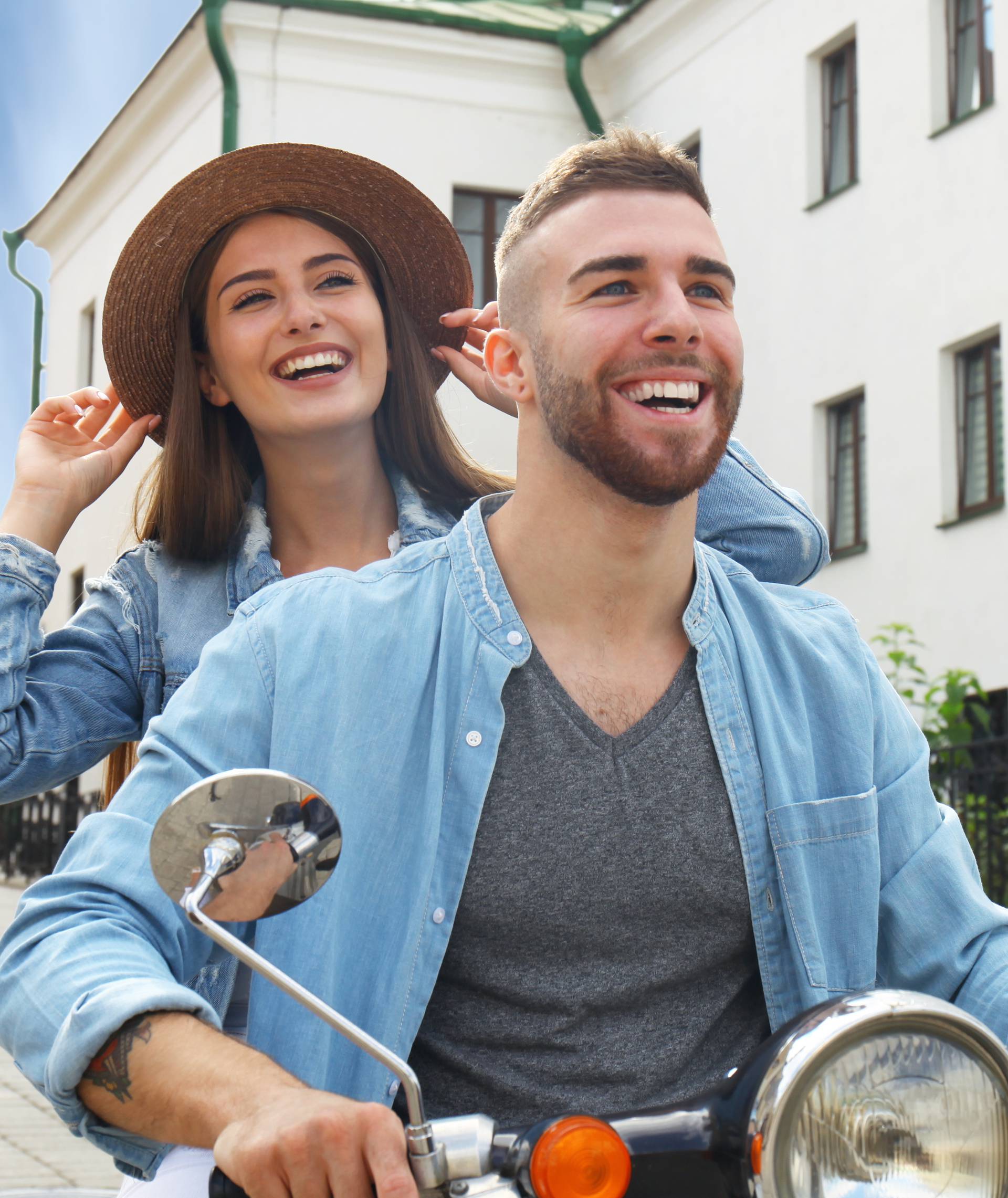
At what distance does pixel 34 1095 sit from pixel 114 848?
772cm

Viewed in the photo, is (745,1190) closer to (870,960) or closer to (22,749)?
(870,960)

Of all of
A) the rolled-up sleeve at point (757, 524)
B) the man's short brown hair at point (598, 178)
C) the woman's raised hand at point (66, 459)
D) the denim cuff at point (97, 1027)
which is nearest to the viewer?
the denim cuff at point (97, 1027)

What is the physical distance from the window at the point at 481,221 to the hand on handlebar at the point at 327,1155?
19616mm

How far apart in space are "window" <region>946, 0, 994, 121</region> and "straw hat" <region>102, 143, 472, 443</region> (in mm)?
12982

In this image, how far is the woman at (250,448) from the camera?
3.56 metres

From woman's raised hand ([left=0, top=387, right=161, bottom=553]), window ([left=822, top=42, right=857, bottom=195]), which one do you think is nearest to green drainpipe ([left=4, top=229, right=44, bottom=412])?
window ([left=822, top=42, right=857, bottom=195])

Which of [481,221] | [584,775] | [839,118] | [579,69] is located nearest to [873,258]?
[839,118]

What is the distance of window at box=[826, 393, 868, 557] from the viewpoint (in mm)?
17500

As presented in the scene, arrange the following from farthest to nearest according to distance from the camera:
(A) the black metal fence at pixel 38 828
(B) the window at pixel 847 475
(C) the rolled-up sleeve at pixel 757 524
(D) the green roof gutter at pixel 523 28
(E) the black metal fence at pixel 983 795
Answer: (A) the black metal fence at pixel 38 828 < (D) the green roof gutter at pixel 523 28 < (B) the window at pixel 847 475 < (E) the black metal fence at pixel 983 795 < (C) the rolled-up sleeve at pixel 757 524

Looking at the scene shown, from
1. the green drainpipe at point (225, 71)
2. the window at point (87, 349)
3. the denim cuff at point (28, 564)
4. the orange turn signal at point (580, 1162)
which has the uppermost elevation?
the green drainpipe at point (225, 71)

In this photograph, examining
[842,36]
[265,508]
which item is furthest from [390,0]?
[265,508]

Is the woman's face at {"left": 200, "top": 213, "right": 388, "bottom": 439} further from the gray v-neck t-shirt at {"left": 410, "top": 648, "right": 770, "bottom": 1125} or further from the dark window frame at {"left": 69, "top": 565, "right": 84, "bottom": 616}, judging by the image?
the dark window frame at {"left": 69, "top": 565, "right": 84, "bottom": 616}

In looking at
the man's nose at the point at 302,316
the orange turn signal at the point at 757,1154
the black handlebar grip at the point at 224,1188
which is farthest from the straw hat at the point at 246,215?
the orange turn signal at the point at 757,1154

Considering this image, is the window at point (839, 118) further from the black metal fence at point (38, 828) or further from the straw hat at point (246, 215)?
the straw hat at point (246, 215)
